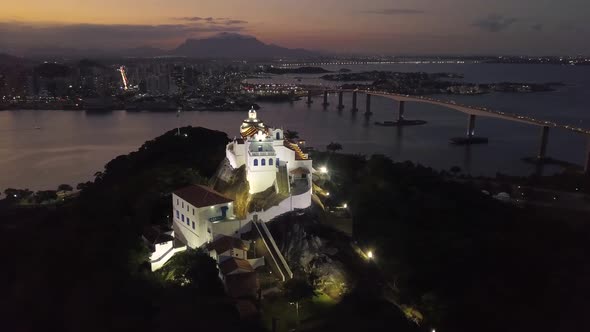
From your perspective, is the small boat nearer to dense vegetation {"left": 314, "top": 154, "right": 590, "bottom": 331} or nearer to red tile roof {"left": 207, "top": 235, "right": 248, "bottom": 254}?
dense vegetation {"left": 314, "top": 154, "right": 590, "bottom": 331}

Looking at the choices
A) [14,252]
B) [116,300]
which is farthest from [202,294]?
[14,252]

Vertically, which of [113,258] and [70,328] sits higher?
[113,258]

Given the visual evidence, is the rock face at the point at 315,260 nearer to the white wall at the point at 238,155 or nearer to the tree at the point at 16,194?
the white wall at the point at 238,155

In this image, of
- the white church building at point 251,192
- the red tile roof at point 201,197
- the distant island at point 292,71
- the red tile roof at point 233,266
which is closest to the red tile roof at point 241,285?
the red tile roof at point 233,266

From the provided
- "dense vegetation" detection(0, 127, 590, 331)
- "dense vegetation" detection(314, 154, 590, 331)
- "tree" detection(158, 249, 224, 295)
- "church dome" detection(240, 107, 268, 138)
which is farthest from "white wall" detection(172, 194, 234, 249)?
"church dome" detection(240, 107, 268, 138)

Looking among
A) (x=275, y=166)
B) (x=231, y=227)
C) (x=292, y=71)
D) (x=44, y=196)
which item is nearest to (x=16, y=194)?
(x=44, y=196)

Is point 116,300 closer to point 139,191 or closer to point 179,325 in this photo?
point 179,325

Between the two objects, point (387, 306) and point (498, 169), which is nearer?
point (387, 306)
